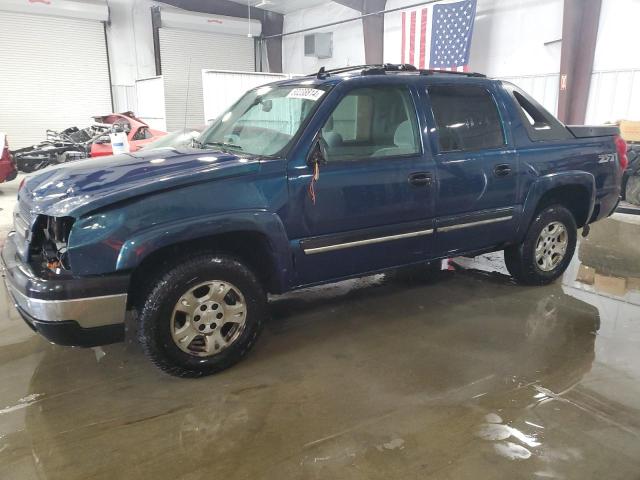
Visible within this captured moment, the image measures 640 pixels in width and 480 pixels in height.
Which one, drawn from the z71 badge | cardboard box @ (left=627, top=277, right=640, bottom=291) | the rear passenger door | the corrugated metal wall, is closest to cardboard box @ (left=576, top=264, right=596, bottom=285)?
cardboard box @ (left=627, top=277, right=640, bottom=291)

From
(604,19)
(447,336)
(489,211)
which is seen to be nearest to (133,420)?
(447,336)

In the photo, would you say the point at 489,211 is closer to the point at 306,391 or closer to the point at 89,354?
the point at 306,391

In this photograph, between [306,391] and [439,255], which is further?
[439,255]

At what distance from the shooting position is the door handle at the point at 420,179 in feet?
11.0

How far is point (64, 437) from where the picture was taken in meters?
2.43

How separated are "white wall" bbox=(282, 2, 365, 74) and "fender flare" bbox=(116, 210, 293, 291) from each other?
12997 mm

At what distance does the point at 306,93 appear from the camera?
3312mm

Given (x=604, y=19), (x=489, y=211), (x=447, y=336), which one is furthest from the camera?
(x=604, y=19)

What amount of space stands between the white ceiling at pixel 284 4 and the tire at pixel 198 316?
15040 mm

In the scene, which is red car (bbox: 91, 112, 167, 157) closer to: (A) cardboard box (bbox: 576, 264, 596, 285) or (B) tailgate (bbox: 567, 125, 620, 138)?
(B) tailgate (bbox: 567, 125, 620, 138)

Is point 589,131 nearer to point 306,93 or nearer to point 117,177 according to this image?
point 306,93

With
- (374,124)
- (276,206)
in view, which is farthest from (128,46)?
(276,206)

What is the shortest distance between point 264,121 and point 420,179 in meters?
1.14

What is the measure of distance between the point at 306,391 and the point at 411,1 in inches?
470
